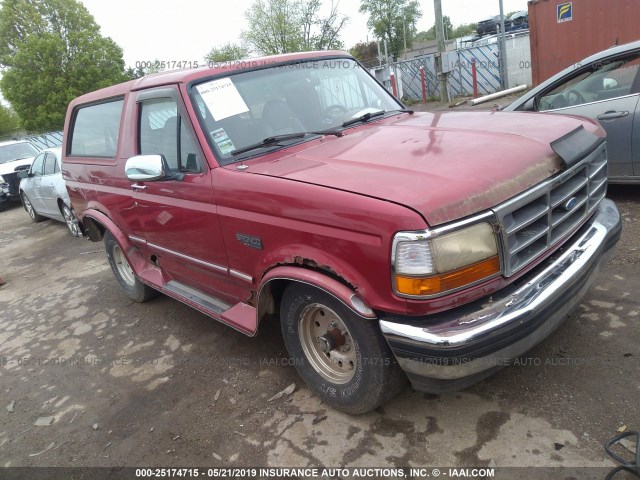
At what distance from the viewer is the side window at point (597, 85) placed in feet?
15.6

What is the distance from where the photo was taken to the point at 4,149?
13609 mm

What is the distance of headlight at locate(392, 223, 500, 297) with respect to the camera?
6.67 feet

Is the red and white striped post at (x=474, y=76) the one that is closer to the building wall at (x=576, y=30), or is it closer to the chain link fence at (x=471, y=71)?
the chain link fence at (x=471, y=71)

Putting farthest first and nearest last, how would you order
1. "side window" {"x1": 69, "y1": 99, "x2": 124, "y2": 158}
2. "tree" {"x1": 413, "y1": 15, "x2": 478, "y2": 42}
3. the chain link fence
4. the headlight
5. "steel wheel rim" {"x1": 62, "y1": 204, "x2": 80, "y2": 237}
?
1. "tree" {"x1": 413, "y1": 15, "x2": 478, "y2": 42}
2. the chain link fence
3. "steel wheel rim" {"x1": 62, "y1": 204, "x2": 80, "y2": 237}
4. "side window" {"x1": 69, "y1": 99, "x2": 124, "y2": 158}
5. the headlight

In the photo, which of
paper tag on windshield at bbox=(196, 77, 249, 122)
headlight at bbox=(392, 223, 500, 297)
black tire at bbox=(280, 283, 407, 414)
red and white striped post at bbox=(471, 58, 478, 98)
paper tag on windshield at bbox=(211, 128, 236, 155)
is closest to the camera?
headlight at bbox=(392, 223, 500, 297)

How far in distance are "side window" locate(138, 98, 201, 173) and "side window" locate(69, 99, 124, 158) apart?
0.45 metres

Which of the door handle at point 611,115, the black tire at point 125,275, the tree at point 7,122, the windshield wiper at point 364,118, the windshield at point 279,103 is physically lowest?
the black tire at point 125,275

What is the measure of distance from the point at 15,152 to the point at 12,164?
818 millimetres

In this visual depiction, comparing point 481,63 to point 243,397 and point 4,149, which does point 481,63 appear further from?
point 243,397

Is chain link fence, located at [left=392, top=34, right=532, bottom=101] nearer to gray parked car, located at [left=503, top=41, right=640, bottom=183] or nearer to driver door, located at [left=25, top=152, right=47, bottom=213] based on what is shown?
gray parked car, located at [left=503, top=41, right=640, bottom=183]

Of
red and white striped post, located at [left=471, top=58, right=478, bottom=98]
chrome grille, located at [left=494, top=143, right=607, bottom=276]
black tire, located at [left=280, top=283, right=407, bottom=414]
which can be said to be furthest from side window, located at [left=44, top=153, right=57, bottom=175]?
red and white striped post, located at [left=471, top=58, right=478, bottom=98]

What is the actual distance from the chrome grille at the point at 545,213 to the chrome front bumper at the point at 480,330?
14cm

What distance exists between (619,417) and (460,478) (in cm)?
90

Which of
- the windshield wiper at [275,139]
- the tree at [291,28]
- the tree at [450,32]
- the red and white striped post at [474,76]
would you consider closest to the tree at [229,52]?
the tree at [291,28]
